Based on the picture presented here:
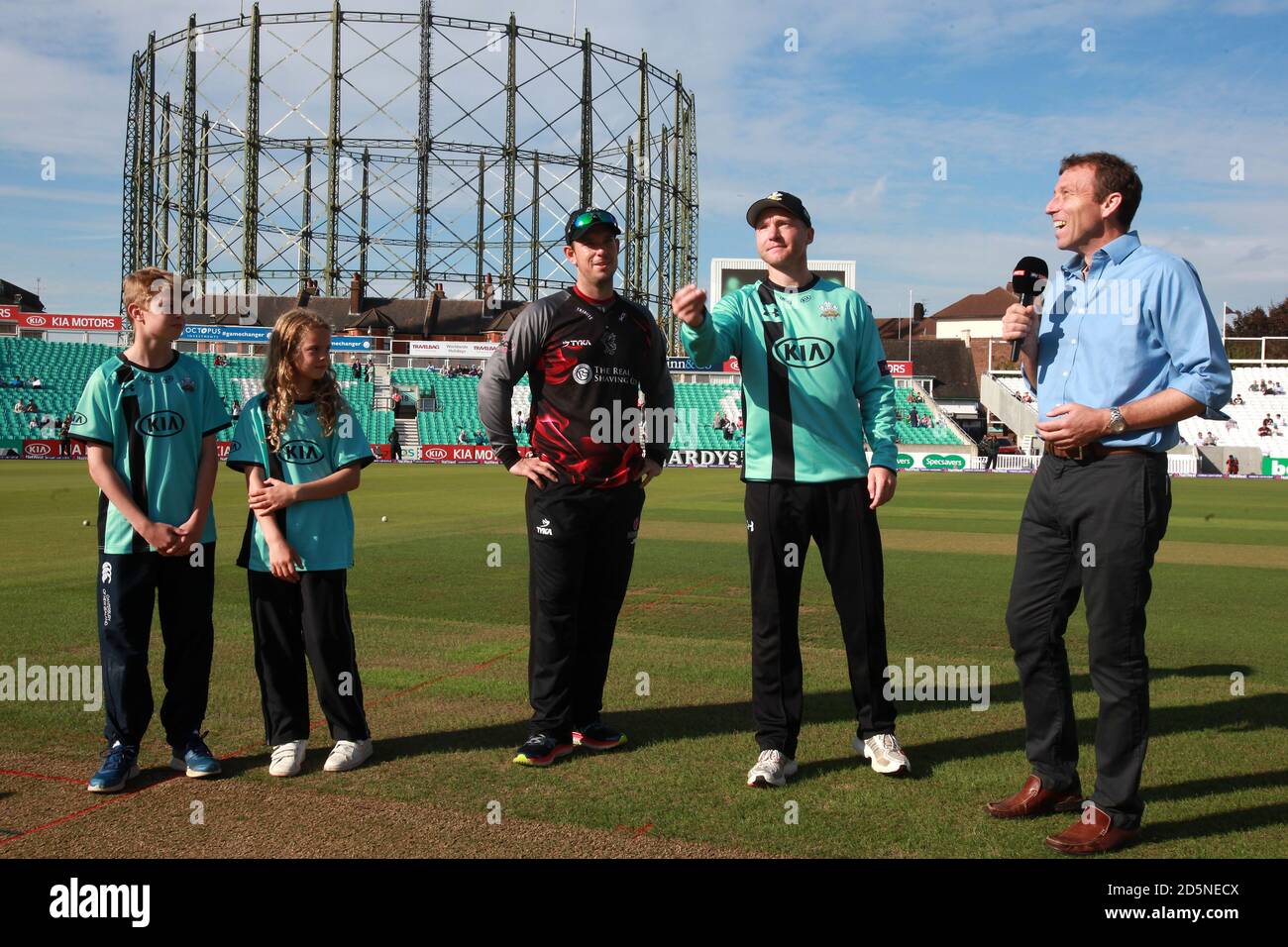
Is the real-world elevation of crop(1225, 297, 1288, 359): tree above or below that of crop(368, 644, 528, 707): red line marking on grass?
above

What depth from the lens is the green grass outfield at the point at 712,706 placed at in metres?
3.96

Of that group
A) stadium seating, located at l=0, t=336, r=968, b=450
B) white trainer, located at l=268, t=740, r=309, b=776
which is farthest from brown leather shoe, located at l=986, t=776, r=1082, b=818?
stadium seating, located at l=0, t=336, r=968, b=450

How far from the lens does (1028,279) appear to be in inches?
167

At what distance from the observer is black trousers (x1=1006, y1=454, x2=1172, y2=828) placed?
374 centimetres

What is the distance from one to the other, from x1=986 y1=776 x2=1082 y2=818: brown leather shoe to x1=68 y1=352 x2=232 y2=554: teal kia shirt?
3535 mm

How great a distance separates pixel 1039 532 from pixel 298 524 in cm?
315

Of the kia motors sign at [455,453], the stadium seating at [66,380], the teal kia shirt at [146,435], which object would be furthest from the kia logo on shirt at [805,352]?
the kia motors sign at [455,453]

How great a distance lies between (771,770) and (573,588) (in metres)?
1.24

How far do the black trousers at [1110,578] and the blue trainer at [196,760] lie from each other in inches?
135

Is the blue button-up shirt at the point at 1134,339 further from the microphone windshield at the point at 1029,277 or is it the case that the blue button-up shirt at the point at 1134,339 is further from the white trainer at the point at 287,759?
the white trainer at the point at 287,759

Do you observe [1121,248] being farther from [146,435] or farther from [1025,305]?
[146,435]

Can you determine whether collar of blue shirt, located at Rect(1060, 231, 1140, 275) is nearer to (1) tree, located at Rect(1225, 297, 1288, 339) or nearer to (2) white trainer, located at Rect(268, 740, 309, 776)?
(2) white trainer, located at Rect(268, 740, 309, 776)
